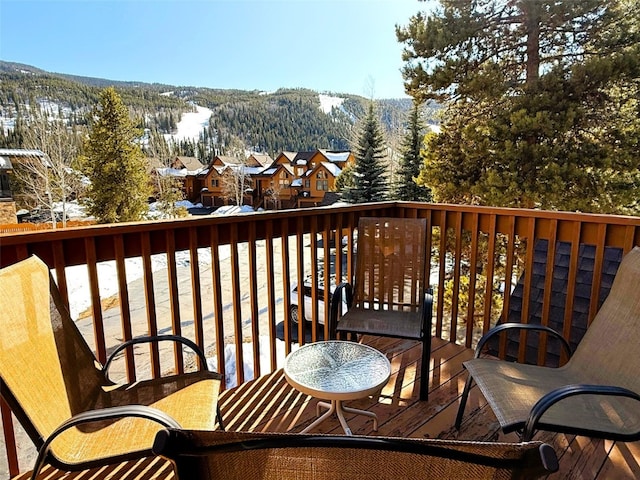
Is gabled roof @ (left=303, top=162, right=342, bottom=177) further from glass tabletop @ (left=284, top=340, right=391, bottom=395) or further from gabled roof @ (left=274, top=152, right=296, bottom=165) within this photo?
glass tabletop @ (left=284, top=340, right=391, bottom=395)

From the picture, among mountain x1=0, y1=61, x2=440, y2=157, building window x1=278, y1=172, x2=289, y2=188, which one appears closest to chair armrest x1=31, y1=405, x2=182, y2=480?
mountain x1=0, y1=61, x2=440, y2=157

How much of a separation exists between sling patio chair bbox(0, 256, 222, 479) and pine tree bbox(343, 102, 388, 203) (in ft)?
46.6

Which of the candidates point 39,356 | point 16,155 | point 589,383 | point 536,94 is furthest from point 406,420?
point 16,155

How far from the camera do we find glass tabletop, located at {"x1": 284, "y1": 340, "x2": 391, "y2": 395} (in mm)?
1778

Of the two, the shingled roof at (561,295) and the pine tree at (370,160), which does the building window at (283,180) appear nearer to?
the pine tree at (370,160)

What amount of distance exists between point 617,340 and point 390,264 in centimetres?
143

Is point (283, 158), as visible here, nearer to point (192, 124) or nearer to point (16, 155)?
point (192, 124)

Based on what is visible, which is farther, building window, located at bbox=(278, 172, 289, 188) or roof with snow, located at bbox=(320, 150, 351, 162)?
building window, located at bbox=(278, 172, 289, 188)

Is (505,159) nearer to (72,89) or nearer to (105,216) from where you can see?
(105,216)

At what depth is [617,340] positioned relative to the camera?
190 cm

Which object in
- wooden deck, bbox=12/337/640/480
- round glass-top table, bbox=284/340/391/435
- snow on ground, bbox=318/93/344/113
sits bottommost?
wooden deck, bbox=12/337/640/480

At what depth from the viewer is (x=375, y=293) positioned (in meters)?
2.97

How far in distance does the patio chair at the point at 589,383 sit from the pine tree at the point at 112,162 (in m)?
17.6

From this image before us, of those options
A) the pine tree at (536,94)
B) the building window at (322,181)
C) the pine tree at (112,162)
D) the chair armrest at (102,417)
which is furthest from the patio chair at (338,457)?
the building window at (322,181)
